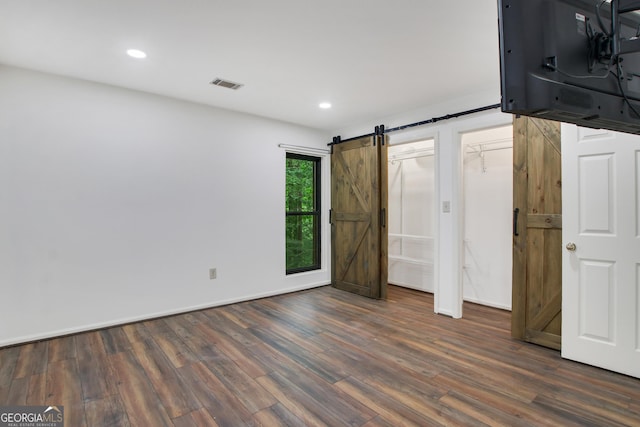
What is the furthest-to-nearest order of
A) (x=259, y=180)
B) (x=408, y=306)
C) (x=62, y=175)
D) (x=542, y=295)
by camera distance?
(x=259, y=180), (x=408, y=306), (x=62, y=175), (x=542, y=295)

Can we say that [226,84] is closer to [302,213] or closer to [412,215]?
[302,213]

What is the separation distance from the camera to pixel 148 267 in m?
3.38

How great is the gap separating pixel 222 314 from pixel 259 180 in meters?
1.75

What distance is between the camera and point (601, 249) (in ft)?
7.64

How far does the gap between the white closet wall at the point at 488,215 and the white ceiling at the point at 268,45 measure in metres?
0.95

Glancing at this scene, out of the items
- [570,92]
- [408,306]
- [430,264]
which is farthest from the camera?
[430,264]

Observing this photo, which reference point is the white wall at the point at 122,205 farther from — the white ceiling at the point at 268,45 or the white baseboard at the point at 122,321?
the white ceiling at the point at 268,45

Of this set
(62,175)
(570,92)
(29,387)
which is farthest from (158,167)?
(570,92)

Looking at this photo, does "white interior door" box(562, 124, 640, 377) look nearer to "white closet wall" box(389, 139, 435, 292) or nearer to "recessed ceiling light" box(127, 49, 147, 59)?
"white closet wall" box(389, 139, 435, 292)

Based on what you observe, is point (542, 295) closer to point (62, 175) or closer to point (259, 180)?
point (259, 180)

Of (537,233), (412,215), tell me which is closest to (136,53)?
(537,233)

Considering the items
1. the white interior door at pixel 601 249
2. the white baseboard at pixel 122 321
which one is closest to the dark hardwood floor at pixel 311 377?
the white baseboard at pixel 122 321

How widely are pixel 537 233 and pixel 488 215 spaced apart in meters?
1.26

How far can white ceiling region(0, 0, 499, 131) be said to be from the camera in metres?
1.95
